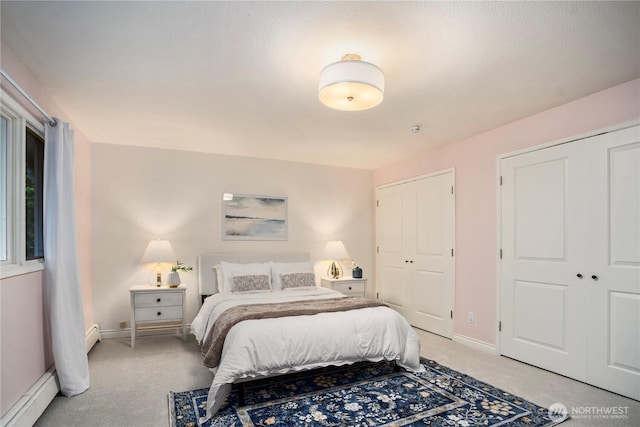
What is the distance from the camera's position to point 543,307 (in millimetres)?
3365

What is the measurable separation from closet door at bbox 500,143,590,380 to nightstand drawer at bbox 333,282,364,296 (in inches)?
77.4

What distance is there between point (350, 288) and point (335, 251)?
1.86 ft

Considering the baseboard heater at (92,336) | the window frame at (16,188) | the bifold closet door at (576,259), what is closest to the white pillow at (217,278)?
the baseboard heater at (92,336)

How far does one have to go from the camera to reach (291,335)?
9.34 ft

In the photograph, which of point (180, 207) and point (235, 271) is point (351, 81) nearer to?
point (235, 271)

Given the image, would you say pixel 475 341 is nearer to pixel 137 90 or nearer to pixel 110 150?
pixel 137 90

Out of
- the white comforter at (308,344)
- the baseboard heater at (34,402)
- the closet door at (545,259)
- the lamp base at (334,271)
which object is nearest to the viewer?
the baseboard heater at (34,402)

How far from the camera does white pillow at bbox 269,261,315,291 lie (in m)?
4.59

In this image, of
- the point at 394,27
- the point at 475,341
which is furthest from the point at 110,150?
the point at 475,341

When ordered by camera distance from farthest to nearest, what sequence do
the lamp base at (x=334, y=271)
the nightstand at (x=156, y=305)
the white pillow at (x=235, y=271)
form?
1. the lamp base at (x=334, y=271)
2. the white pillow at (x=235, y=271)
3. the nightstand at (x=156, y=305)

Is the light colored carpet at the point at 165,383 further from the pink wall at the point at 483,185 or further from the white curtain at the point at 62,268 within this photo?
the pink wall at the point at 483,185

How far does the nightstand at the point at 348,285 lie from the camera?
16.7 ft

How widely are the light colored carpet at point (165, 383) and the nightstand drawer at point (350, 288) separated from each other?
1.29 m

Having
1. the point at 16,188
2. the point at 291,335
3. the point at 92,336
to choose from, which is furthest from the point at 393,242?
the point at 16,188
